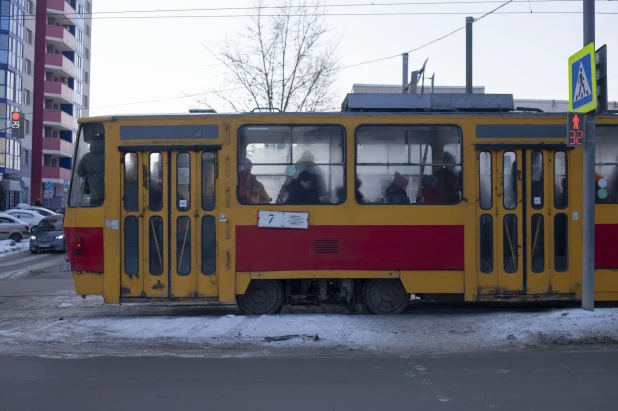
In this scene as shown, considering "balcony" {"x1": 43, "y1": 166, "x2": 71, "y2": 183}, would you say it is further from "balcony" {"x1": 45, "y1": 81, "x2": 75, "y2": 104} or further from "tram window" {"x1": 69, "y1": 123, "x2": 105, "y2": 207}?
"tram window" {"x1": 69, "y1": 123, "x2": 105, "y2": 207}

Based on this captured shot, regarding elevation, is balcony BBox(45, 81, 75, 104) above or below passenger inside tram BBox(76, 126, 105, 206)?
above

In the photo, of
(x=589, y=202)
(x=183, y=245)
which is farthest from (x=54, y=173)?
(x=589, y=202)

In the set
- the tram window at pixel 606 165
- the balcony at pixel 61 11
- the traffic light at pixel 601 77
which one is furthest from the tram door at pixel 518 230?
the balcony at pixel 61 11

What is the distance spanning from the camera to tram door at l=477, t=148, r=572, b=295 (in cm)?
1130

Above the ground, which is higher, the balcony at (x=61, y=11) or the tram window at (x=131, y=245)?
the balcony at (x=61, y=11)

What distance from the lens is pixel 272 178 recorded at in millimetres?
11242

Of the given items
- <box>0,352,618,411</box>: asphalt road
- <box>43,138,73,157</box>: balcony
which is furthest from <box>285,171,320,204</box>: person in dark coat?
<box>43,138,73,157</box>: balcony

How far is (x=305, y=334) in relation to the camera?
9.69 metres

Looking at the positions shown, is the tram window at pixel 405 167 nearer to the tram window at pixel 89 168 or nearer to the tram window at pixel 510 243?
the tram window at pixel 510 243

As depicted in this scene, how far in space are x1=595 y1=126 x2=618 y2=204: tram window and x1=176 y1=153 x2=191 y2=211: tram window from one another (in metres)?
6.38

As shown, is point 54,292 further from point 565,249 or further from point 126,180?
point 565,249

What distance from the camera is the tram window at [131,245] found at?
36.8 ft

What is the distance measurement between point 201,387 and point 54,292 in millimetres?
9283

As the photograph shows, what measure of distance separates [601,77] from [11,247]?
1045 inches
